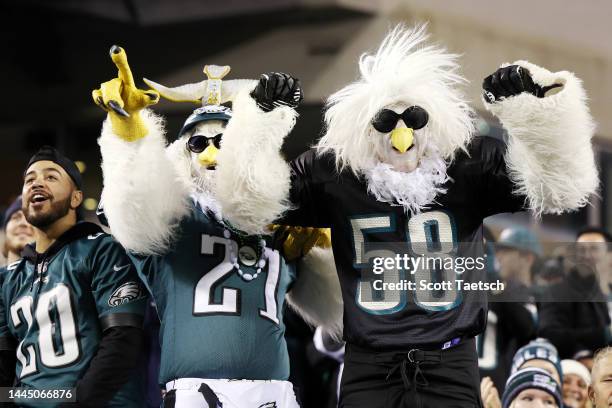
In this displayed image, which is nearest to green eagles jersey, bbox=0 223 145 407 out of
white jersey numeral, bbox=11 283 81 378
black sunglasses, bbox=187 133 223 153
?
white jersey numeral, bbox=11 283 81 378

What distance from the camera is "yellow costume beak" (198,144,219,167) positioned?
346 centimetres

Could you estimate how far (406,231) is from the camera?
3.22 meters

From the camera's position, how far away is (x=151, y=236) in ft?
11.2

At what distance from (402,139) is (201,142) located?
28.1 inches

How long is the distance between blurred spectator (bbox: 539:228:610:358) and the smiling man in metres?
1.98

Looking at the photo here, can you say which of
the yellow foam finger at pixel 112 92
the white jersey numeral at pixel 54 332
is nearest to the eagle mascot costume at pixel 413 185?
the yellow foam finger at pixel 112 92

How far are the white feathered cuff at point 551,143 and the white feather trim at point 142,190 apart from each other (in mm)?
1044

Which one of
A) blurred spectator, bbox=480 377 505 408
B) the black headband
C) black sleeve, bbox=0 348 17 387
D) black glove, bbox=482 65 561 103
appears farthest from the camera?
blurred spectator, bbox=480 377 505 408

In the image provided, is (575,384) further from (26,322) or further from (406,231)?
(26,322)

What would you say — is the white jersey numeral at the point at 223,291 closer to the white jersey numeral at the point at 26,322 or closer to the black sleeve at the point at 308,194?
the black sleeve at the point at 308,194

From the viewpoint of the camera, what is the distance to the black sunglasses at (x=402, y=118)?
10.7 ft

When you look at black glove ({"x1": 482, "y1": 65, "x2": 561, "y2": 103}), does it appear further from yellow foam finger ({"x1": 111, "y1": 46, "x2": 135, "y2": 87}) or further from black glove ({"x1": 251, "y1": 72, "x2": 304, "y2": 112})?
yellow foam finger ({"x1": 111, "y1": 46, "x2": 135, "y2": 87})

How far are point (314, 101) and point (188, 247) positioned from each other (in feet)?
16.1

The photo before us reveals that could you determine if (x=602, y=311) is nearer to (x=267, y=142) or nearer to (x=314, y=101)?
(x=267, y=142)
